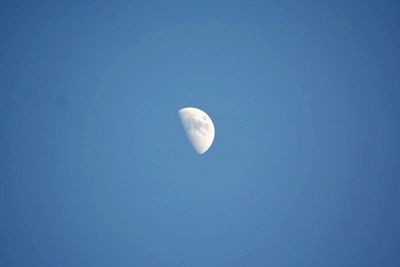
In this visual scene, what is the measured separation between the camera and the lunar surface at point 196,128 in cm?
1772

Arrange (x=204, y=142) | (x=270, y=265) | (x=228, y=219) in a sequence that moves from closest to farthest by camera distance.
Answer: (x=204, y=142) < (x=270, y=265) < (x=228, y=219)

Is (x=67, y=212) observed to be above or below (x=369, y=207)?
above

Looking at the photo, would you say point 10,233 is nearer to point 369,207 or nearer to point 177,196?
point 177,196

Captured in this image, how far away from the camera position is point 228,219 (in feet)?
99.7

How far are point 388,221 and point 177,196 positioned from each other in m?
23.4

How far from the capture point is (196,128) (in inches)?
699

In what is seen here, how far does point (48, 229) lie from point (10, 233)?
10.1 feet

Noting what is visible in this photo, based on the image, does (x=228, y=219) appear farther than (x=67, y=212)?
Yes

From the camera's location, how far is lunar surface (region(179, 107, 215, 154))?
1772 cm

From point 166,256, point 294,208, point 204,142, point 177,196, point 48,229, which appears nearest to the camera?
point 204,142

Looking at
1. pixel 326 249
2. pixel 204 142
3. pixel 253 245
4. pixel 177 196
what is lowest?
pixel 326 249

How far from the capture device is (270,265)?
915 inches

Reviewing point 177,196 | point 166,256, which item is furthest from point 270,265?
point 177,196

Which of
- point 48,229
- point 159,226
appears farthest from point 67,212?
point 159,226
